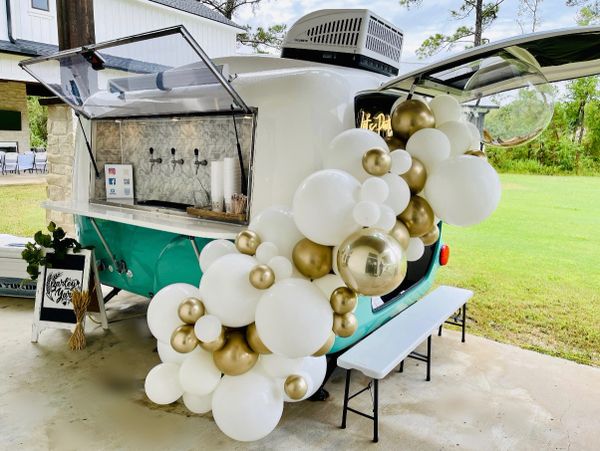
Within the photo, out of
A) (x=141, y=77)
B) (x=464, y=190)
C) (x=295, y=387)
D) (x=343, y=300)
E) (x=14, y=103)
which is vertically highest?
(x=14, y=103)

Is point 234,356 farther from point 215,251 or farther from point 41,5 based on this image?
point 41,5

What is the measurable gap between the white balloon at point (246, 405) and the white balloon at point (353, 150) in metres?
0.79

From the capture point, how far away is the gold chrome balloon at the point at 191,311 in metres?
1.59

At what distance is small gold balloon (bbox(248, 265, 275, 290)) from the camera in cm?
150

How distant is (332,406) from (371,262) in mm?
1622

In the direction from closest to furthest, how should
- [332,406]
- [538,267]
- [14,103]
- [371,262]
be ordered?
A: [371,262] < [332,406] < [538,267] < [14,103]

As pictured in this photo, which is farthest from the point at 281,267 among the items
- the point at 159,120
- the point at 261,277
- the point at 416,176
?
the point at 159,120

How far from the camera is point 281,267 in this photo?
1550mm

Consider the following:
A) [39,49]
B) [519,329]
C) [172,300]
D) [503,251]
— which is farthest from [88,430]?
[39,49]

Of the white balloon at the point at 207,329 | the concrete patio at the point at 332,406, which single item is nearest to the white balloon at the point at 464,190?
the white balloon at the point at 207,329

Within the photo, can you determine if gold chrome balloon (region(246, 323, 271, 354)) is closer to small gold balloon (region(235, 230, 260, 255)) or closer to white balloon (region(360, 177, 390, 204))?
small gold balloon (region(235, 230, 260, 255))

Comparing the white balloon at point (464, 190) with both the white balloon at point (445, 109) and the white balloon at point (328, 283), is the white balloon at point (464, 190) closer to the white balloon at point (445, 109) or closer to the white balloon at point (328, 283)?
the white balloon at point (445, 109)

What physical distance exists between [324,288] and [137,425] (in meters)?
1.52

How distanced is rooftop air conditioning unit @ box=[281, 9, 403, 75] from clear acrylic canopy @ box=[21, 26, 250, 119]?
2.04 feet
